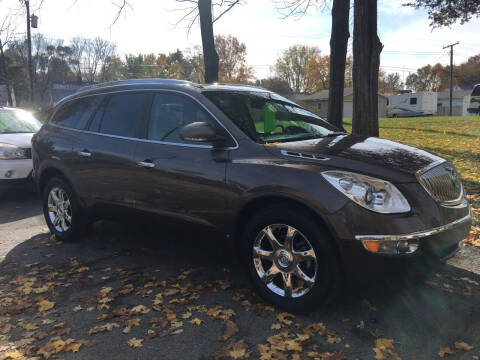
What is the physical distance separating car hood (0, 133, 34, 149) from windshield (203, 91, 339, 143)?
17.1 feet

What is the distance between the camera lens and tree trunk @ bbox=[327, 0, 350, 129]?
10.2 metres

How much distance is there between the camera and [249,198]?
3.50 m

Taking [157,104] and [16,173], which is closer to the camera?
[157,104]

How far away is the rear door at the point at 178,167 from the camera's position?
3785 mm

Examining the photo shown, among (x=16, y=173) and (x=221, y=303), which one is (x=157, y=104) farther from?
(x=16, y=173)

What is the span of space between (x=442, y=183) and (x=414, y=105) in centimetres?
6009

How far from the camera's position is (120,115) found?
483 centimetres

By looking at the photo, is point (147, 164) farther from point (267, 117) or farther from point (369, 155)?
point (369, 155)

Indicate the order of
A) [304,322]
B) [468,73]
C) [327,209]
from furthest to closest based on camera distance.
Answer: [468,73], [304,322], [327,209]

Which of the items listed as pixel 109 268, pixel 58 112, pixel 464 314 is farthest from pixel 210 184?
pixel 58 112

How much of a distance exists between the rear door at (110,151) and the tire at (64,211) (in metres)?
0.28

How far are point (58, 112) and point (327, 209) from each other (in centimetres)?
433

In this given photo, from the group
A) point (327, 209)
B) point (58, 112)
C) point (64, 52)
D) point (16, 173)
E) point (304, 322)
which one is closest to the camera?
point (327, 209)

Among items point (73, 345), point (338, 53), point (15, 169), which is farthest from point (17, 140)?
point (338, 53)
